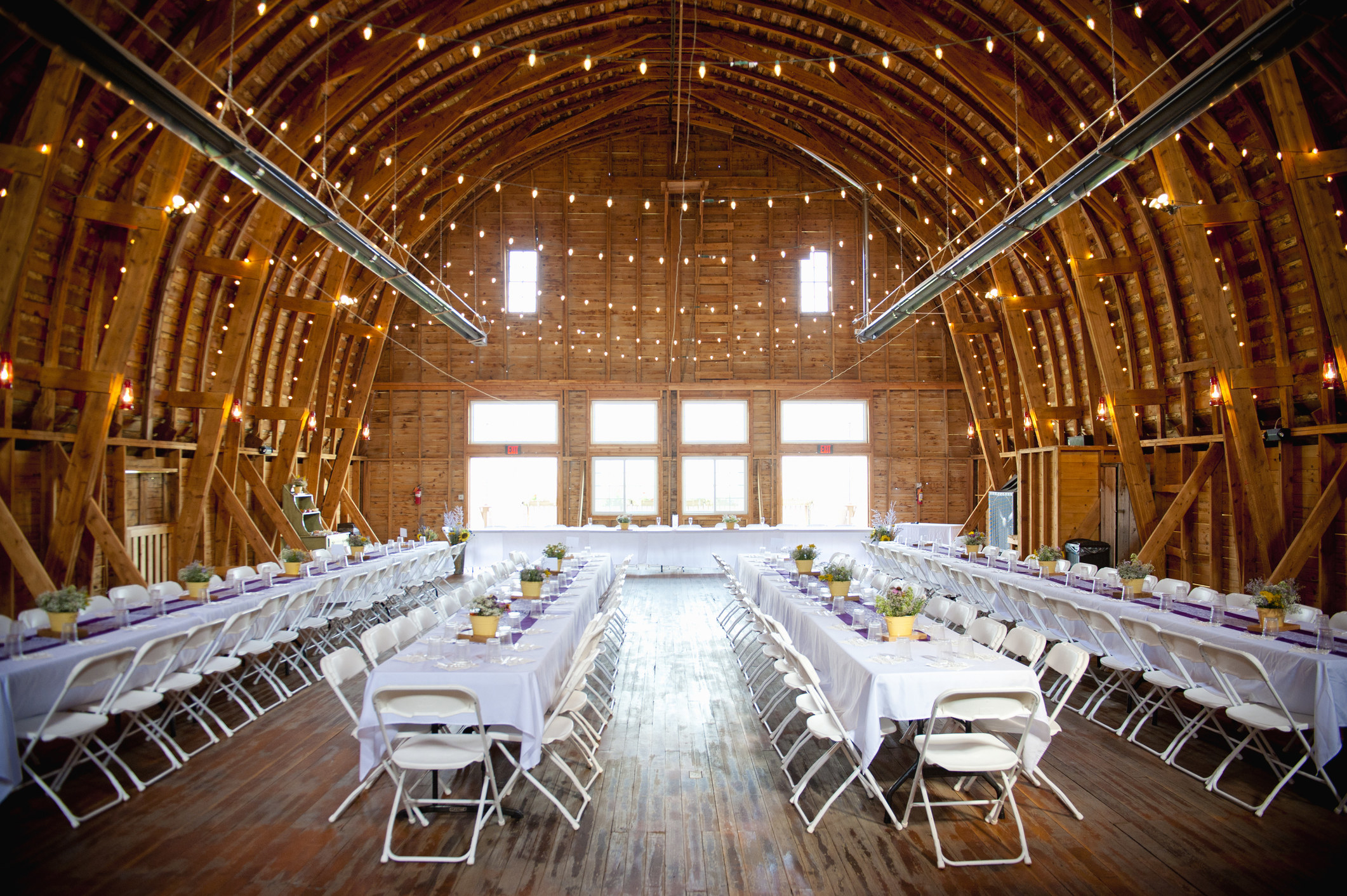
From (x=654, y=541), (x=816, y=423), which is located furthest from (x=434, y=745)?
(x=816, y=423)

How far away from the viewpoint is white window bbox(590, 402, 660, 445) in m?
17.5

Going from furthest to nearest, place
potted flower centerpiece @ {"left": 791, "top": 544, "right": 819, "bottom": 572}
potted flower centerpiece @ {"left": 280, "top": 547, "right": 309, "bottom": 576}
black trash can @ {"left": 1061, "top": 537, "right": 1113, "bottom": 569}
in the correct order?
1. black trash can @ {"left": 1061, "top": 537, "right": 1113, "bottom": 569}
2. potted flower centerpiece @ {"left": 791, "top": 544, "right": 819, "bottom": 572}
3. potted flower centerpiece @ {"left": 280, "top": 547, "right": 309, "bottom": 576}

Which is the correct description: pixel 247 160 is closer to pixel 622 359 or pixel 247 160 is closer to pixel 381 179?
pixel 381 179

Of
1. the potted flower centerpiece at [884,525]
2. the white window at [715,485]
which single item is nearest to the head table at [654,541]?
the potted flower centerpiece at [884,525]

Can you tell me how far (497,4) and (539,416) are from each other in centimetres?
939

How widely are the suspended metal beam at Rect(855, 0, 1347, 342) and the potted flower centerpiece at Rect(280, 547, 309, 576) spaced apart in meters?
9.02

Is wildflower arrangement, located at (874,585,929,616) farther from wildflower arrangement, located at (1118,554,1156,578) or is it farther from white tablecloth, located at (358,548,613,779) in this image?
wildflower arrangement, located at (1118,554,1156,578)

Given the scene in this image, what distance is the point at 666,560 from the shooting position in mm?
14344

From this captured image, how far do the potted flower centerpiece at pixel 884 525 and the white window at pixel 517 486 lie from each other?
7449mm

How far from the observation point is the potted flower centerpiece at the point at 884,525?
1307 cm

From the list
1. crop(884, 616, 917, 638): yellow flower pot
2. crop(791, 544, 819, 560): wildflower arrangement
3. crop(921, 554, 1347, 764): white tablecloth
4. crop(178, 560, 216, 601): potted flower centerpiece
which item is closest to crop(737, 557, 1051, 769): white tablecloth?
crop(884, 616, 917, 638): yellow flower pot

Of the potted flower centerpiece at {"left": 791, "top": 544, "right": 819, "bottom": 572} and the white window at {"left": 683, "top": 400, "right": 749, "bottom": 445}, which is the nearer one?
the potted flower centerpiece at {"left": 791, "top": 544, "right": 819, "bottom": 572}

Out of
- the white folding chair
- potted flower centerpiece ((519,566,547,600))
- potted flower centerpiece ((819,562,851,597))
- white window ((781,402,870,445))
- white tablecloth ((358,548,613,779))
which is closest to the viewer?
the white folding chair

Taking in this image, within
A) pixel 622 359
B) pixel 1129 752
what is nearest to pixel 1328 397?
pixel 1129 752
